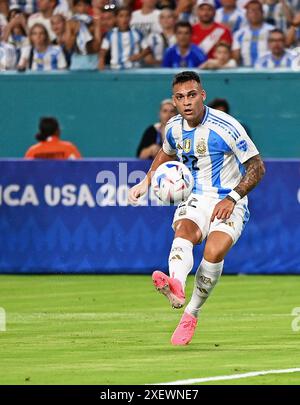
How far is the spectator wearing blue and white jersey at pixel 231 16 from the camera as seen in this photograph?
2158 centimetres

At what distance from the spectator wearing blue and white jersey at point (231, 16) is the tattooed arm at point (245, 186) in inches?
400

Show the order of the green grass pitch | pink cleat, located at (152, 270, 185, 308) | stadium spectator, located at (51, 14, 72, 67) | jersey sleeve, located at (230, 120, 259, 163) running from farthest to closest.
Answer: stadium spectator, located at (51, 14, 72, 67) < jersey sleeve, located at (230, 120, 259, 163) < pink cleat, located at (152, 270, 185, 308) < the green grass pitch

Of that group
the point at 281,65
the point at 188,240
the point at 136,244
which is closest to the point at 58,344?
the point at 188,240

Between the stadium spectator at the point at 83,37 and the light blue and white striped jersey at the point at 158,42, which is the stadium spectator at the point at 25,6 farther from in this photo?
Result: the light blue and white striped jersey at the point at 158,42

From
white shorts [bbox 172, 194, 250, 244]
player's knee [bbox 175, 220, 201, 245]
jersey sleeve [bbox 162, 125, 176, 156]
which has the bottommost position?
player's knee [bbox 175, 220, 201, 245]

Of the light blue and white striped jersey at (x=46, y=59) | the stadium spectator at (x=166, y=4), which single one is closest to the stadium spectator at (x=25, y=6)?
the light blue and white striped jersey at (x=46, y=59)

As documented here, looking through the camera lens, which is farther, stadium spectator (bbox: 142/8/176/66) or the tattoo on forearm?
stadium spectator (bbox: 142/8/176/66)

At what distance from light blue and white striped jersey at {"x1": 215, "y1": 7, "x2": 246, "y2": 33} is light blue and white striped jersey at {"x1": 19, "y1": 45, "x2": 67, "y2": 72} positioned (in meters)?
2.67

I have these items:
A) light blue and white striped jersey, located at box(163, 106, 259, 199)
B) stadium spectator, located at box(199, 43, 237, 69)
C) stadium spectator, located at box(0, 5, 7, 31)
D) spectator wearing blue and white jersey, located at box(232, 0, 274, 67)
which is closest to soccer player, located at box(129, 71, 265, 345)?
light blue and white striped jersey, located at box(163, 106, 259, 199)

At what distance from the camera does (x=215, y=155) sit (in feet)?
38.7

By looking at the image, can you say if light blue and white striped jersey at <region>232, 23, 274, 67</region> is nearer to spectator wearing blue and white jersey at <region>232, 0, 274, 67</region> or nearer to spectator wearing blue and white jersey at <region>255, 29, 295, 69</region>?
spectator wearing blue and white jersey at <region>232, 0, 274, 67</region>

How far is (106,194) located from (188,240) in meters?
7.17

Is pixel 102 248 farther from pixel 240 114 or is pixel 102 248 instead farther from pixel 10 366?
pixel 10 366

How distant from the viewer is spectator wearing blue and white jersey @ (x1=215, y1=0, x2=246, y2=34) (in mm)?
21578
